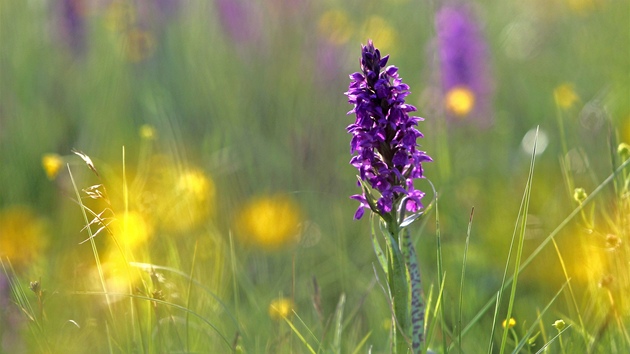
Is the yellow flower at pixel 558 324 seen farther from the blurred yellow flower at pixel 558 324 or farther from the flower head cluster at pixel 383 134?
the flower head cluster at pixel 383 134

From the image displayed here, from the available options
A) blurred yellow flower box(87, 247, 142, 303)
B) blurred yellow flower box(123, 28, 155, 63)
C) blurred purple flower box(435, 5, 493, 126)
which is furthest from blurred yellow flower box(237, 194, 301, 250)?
blurred yellow flower box(123, 28, 155, 63)

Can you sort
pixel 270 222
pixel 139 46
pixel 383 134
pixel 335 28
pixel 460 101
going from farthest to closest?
pixel 335 28 → pixel 139 46 → pixel 460 101 → pixel 270 222 → pixel 383 134

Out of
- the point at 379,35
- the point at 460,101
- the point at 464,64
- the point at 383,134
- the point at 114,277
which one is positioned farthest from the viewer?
the point at 379,35

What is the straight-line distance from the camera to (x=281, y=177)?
3.28 meters

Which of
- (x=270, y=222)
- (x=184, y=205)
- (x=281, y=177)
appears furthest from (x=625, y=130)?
(x=184, y=205)

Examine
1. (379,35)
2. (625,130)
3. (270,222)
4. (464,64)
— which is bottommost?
(270,222)

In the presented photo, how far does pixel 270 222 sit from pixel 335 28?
2.53 metres

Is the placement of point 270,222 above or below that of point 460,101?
below

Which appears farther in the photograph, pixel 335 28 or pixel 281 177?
pixel 335 28

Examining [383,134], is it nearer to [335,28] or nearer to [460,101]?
[460,101]

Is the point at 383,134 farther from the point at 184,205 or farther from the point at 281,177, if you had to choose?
the point at 281,177

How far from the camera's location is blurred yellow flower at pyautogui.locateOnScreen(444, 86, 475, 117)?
12.9ft

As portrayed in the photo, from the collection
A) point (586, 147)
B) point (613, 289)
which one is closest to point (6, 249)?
point (613, 289)

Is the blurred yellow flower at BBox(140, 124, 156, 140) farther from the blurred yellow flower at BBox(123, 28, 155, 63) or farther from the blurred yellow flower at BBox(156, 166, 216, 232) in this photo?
the blurred yellow flower at BBox(123, 28, 155, 63)
